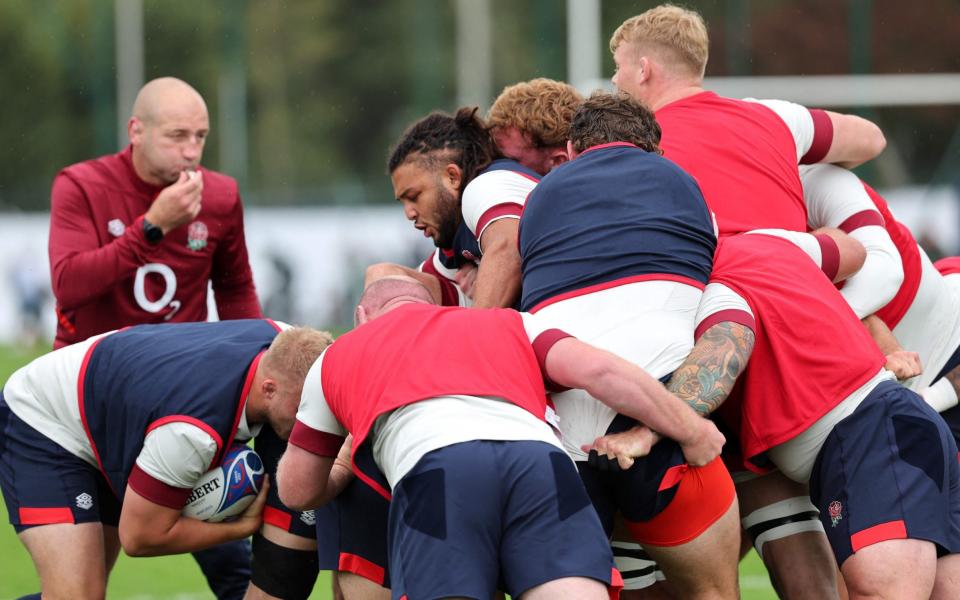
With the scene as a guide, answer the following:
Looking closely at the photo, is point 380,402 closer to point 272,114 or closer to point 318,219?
point 318,219

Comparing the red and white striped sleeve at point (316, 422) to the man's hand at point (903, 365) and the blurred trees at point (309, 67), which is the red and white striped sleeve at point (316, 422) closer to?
the man's hand at point (903, 365)

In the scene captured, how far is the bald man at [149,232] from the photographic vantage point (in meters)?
6.40

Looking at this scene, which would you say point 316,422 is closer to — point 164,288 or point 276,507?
point 276,507

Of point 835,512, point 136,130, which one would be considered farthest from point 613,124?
point 136,130

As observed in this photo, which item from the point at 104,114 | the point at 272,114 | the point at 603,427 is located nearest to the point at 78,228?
the point at 603,427

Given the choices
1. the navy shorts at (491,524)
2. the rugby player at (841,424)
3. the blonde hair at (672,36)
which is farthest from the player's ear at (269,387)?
the blonde hair at (672,36)

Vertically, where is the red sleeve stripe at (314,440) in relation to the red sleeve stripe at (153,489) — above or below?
above

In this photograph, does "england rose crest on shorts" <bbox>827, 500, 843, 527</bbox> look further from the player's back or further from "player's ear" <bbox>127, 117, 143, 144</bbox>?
"player's ear" <bbox>127, 117, 143, 144</bbox>

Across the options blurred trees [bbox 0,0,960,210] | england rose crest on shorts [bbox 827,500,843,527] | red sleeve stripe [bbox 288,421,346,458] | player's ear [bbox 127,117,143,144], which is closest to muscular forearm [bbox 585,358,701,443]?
england rose crest on shorts [bbox 827,500,843,527]

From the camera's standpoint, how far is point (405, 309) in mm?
4172

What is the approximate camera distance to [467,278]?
534 centimetres

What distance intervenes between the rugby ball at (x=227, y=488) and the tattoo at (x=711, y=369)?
176cm

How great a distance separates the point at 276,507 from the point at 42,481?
3.05 feet

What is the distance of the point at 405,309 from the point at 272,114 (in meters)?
33.0
